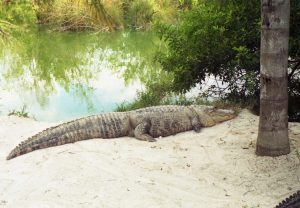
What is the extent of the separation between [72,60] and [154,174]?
16.6 m

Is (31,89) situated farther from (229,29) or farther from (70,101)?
(229,29)

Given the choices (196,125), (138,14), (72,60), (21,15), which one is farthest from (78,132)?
(21,15)

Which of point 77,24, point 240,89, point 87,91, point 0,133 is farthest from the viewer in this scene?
point 77,24

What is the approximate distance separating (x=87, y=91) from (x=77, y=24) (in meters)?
16.2

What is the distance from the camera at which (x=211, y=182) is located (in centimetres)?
612

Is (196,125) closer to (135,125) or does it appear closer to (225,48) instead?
(135,125)

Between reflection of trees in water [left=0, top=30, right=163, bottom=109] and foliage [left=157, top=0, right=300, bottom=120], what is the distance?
4930 millimetres

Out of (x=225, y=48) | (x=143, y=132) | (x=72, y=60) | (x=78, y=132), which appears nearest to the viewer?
(x=78, y=132)

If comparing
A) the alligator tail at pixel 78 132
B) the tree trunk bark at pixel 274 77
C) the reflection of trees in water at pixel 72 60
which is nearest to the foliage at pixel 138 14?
the reflection of trees in water at pixel 72 60

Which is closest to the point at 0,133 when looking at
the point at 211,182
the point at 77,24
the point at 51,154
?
the point at 51,154

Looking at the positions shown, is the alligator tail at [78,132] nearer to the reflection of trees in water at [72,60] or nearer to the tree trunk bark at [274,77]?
the tree trunk bark at [274,77]

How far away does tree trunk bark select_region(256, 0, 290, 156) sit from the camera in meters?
6.32

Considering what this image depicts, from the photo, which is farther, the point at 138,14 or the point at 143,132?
the point at 138,14

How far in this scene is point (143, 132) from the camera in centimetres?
850
